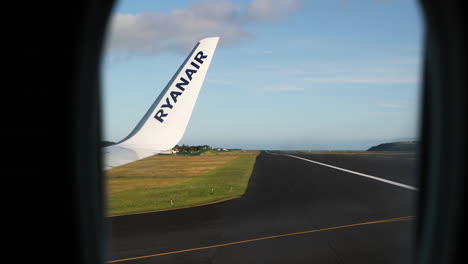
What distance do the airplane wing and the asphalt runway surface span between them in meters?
1.60

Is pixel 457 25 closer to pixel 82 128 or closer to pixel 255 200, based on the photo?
pixel 82 128

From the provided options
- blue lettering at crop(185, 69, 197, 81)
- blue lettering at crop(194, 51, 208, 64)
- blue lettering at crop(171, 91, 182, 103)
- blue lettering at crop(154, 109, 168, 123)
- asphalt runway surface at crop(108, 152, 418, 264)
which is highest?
blue lettering at crop(194, 51, 208, 64)

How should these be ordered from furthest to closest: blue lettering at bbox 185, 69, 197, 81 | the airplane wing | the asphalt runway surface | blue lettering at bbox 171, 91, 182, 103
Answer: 1. blue lettering at bbox 185, 69, 197, 81
2. blue lettering at bbox 171, 91, 182, 103
3. the airplane wing
4. the asphalt runway surface

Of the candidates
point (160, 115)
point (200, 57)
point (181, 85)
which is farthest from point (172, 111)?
point (200, 57)

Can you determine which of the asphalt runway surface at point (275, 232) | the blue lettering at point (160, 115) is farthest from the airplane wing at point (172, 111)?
the asphalt runway surface at point (275, 232)

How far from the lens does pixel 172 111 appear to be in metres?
7.91

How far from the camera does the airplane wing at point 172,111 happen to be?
309 inches

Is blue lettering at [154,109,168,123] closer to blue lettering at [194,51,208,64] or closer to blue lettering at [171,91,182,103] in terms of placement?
blue lettering at [171,91,182,103]

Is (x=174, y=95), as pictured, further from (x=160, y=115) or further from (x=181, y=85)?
(x=160, y=115)

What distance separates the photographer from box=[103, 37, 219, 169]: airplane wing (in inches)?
309

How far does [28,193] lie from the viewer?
4.34 ft

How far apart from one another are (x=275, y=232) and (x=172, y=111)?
131 inches

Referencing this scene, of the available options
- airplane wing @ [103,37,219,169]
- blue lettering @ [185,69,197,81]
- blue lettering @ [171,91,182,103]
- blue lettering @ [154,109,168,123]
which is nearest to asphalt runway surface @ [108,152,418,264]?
airplane wing @ [103,37,219,169]

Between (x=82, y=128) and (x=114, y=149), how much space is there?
650cm
